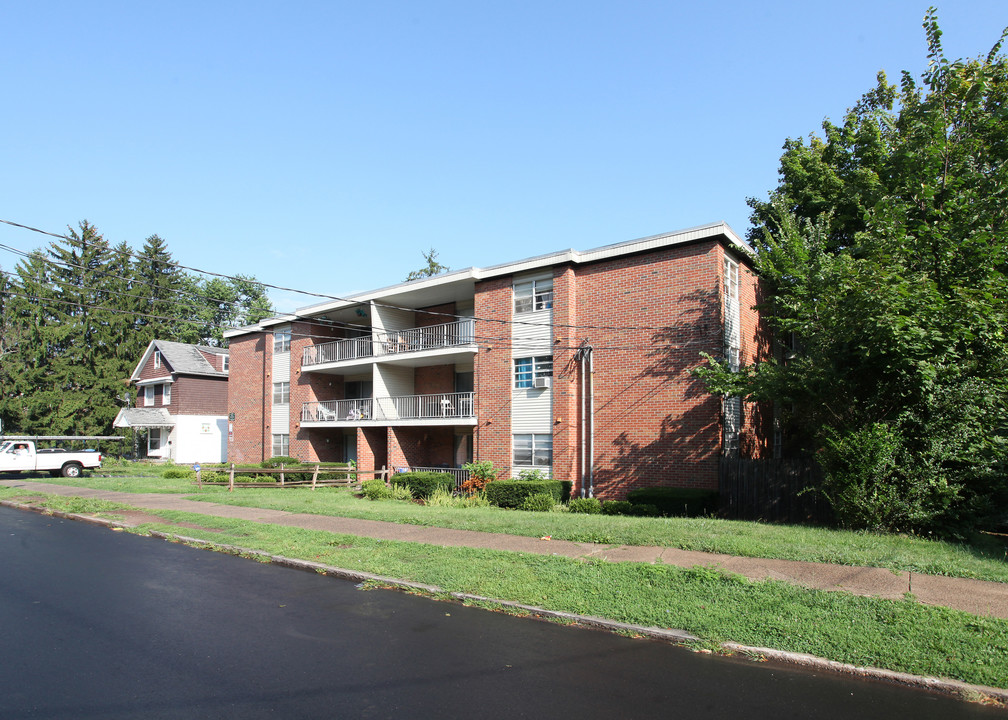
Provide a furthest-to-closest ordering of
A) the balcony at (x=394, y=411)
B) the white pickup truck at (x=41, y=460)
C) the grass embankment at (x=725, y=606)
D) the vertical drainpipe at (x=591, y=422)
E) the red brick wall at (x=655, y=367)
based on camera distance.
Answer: the white pickup truck at (x=41, y=460) < the balcony at (x=394, y=411) < the vertical drainpipe at (x=591, y=422) < the red brick wall at (x=655, y=367) < the grass embankment at (x=725, y=606)

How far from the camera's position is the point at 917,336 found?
10422 millimetres

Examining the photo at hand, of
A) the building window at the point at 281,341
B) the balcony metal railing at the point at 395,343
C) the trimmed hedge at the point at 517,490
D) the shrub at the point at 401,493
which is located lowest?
the shrub at the point at 401,493

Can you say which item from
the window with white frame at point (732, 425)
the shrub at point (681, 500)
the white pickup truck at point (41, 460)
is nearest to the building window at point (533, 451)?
the shrub at point (681, 500)

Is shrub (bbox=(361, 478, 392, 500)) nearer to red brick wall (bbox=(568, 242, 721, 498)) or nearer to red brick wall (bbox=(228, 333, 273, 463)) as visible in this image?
red brick wall (bbox=(568, 242, 721, 498))

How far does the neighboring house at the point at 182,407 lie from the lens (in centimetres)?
4053

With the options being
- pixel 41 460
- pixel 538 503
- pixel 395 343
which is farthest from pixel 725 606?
pixel 41 460

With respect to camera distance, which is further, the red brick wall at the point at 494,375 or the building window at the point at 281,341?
the building window at the point at 281,341

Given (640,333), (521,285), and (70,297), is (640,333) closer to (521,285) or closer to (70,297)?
(521,285)

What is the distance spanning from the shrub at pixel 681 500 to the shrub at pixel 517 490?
107 inches

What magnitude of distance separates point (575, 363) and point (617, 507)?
195 inches

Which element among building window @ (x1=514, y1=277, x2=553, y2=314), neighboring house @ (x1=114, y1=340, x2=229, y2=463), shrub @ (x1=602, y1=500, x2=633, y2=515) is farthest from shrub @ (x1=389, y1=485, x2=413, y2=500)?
neighboring house @ (x1=114, y1=340, x2=229, y2=463)

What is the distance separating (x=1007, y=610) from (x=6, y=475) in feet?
122

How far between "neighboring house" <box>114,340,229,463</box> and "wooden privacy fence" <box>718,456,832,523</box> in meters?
34.8

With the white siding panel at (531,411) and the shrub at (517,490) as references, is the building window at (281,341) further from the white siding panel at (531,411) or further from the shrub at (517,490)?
the shrub at (517,490)
